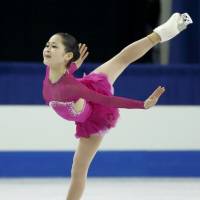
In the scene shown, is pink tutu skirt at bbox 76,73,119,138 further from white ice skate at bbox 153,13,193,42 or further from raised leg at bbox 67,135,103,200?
white ice skate at bbox 153,13,193,42

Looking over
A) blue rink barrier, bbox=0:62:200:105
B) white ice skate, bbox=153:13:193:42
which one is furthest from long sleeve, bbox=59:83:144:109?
blue rink barrier, bbox=0:62:200:105

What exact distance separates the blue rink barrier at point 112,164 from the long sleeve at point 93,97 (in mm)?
A: 2083

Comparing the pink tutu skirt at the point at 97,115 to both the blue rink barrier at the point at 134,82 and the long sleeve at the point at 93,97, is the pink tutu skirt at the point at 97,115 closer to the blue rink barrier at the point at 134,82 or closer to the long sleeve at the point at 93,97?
the long sleeve at the point at 93,97

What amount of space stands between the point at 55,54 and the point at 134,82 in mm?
2218

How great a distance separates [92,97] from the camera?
3.30 m

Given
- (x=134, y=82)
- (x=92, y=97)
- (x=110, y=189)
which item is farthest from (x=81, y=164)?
(x=134, y=82)

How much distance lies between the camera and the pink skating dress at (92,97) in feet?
10.8

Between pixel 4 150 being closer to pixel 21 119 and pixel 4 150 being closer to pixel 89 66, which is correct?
pixel 21 119

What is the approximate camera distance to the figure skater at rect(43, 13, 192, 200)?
3.34 metres

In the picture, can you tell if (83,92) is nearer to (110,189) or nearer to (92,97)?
(92,97)

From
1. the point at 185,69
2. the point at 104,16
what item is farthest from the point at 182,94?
the point at 104,16

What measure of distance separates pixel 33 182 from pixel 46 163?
0.27 meters

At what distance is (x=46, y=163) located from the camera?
17.5ft

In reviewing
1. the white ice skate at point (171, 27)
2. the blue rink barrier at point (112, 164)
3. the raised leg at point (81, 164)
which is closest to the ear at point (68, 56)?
the raised leg at point (81, 164)
